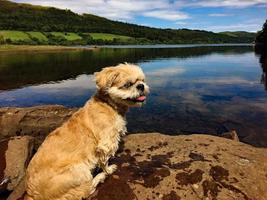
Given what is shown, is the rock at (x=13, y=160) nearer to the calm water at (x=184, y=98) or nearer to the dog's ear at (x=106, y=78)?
the dog's ear at (x=106, y=78)

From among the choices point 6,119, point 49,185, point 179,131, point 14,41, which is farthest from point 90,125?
point 14,41

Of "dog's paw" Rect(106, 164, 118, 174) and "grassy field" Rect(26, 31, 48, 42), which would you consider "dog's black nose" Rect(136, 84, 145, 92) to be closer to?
"dog's paw" Rect(106, 164, 118, 174)

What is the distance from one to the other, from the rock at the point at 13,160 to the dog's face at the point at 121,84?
4027mm

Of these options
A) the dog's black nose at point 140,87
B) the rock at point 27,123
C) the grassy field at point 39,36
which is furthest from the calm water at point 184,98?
the grassy field at point 39,36

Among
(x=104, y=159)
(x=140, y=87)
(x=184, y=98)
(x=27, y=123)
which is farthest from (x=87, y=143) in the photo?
(x=184, y=98)

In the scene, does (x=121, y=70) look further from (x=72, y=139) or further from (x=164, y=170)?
(x=164, y=170)

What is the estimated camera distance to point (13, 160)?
10195 mm

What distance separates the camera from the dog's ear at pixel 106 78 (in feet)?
26.2

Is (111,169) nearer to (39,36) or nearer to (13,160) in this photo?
(13,160)

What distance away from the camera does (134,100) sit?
8219 millimetres

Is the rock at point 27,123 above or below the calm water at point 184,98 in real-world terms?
above

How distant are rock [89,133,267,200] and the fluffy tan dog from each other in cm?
58

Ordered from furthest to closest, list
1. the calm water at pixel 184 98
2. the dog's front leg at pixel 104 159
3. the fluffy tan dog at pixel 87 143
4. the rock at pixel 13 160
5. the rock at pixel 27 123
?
the calm water at pixel 184 98 < the rock at pixel 27 123 < the rock at pixel 13 160 < the dog's front leg at pixel 104 159 < the fluffy tan dog at pixel 87 143

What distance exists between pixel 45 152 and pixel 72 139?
2.23 feet
